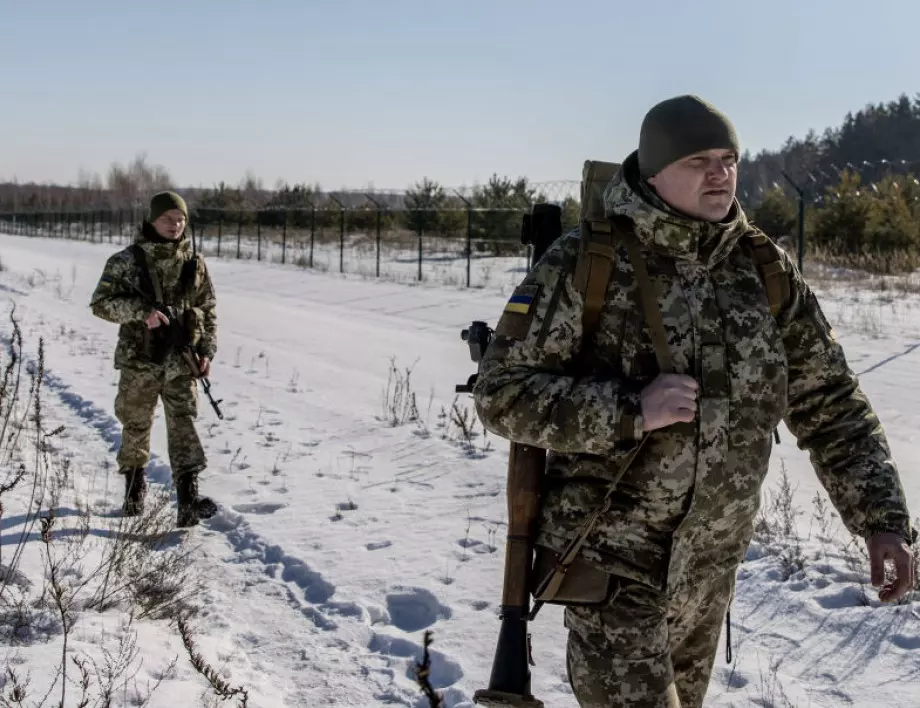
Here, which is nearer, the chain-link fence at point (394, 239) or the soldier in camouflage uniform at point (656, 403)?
the soldier in camouflage uniform at point (656, 403)

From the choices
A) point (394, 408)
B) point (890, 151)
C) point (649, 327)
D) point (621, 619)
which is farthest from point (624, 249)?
point (890, 151)

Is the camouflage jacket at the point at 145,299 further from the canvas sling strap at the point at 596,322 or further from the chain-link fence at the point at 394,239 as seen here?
the chain-link fence at the point at 394,239

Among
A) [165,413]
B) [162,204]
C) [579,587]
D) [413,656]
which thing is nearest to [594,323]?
[579,587]

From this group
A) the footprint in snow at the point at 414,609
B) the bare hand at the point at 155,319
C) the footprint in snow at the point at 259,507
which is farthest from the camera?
the footprint in snow at the point at 259,507

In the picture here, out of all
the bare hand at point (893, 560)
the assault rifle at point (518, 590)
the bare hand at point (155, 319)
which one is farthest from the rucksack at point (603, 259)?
the bare hand at point (155, 319)

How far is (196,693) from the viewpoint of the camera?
10.9ft

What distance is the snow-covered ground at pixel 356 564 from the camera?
357 centimetres

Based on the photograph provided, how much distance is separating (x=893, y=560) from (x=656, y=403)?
2.59 feet

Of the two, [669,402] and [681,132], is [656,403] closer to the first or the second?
[669,402]

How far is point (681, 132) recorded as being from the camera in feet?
6.82

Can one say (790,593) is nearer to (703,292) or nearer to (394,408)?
(703,292)

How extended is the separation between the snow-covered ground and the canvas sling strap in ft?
5.54

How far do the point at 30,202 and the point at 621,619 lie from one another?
120m

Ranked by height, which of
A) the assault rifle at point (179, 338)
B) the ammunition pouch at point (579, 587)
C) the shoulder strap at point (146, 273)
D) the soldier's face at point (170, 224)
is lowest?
the ammunition pouch at point (579, 587)
